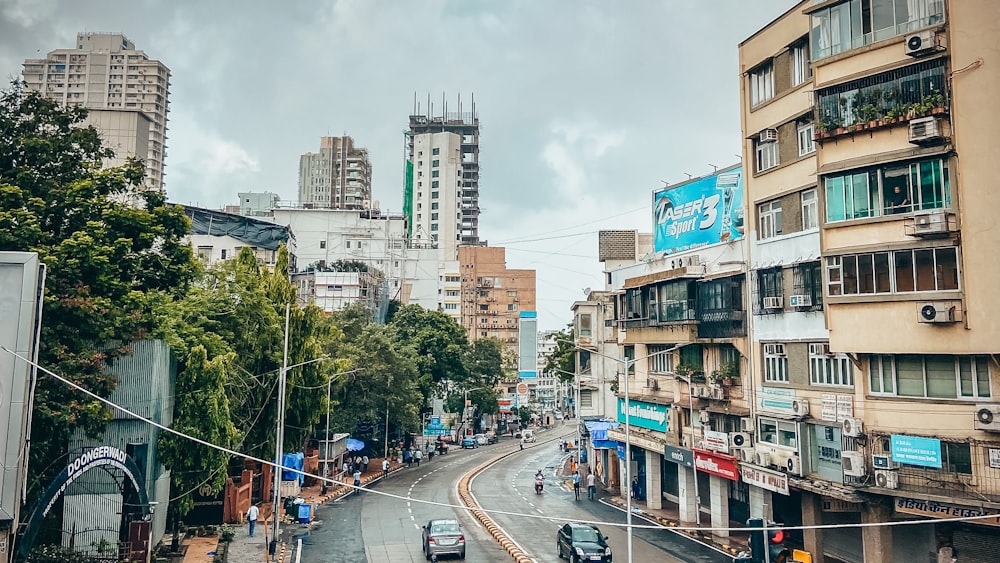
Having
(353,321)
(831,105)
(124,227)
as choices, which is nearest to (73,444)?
(124,227)

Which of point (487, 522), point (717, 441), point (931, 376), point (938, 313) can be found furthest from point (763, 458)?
point (487, 522)

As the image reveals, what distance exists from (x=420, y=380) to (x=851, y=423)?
51.7 m

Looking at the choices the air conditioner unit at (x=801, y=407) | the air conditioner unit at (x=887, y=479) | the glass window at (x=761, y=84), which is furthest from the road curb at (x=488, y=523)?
the glass window at (x=761, y=84)

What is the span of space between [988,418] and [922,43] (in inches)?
423

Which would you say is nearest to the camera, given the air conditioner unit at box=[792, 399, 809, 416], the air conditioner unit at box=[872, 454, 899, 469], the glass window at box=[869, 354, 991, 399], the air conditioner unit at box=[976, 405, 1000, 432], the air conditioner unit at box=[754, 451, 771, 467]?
the air conditioner unit at box=[976, 405, 1000, 432]

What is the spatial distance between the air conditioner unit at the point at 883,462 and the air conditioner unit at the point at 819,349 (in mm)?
4240

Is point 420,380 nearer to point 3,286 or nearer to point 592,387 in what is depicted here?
point 592,387

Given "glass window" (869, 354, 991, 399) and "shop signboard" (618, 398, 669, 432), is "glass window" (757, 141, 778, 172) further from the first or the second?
"shop signboard" (618, 398, 669, 432)

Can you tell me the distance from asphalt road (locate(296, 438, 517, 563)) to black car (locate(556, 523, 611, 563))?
2132 mm

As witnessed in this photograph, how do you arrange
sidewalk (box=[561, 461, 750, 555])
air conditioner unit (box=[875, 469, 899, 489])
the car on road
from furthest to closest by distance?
sidewalk (box=[561, 461, 750, 555]) < the car on road < air conditioner unit (box=[875, 469, 899, 489])

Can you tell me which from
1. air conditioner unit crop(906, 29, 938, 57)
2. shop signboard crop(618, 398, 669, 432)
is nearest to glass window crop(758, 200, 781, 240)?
air conditioner unit crop(906, 29, 938, 57)

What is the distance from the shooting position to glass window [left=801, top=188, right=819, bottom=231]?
91.8 ft

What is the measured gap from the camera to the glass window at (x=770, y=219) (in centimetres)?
3038

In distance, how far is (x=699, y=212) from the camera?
1527 inches
